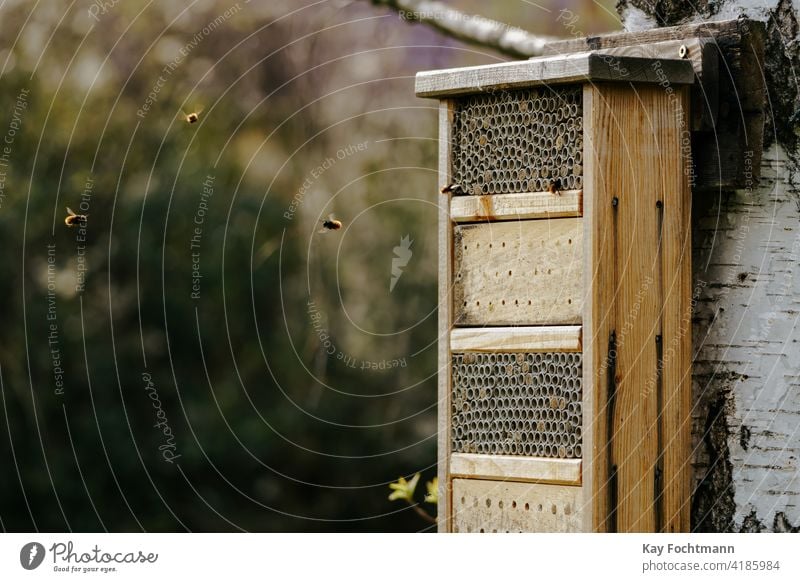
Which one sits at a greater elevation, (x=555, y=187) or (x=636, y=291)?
(x=555, y=187)

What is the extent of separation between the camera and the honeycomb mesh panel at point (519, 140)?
2051mm

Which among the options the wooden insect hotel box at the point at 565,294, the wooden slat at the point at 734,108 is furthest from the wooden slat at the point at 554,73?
the wooden slat at the point at 734,108

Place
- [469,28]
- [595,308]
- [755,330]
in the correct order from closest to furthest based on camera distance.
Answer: [595,308], [755,330], [469,28]

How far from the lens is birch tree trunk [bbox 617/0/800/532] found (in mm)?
2186

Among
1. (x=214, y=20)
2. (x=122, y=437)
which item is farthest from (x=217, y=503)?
(x=214, y=20)

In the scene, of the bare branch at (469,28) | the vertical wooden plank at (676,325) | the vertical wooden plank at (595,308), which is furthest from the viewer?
the bare branch at (469,28)

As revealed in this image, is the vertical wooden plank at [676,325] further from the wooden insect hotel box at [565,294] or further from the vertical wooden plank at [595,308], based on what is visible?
the vertical wooden plank at [595,308]

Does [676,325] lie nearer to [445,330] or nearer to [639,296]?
[639,296]

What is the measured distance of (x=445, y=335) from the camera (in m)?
2.19

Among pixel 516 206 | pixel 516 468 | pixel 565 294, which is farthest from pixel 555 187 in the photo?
pixel 516 468

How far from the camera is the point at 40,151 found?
627 centimetres

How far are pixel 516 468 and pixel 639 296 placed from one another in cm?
39

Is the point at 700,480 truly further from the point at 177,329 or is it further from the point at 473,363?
the point at 177,329

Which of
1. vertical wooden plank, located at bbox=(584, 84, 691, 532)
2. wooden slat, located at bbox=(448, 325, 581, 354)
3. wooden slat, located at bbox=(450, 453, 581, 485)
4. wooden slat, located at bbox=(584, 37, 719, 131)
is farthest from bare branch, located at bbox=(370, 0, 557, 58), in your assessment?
wooden slat, located at bbox=(450, 453, 581, 485)
